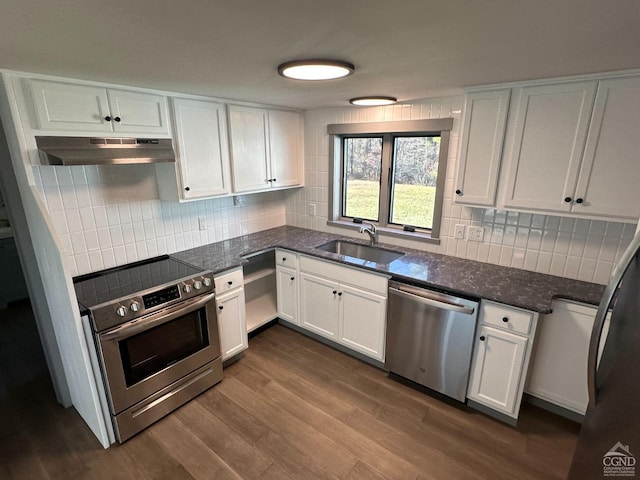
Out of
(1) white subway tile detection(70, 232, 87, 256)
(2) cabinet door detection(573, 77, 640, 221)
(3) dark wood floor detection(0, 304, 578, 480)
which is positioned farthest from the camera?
(1) white subway tile detection(70, 232, 87, 256)

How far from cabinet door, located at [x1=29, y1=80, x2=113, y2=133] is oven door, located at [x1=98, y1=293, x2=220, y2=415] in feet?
3.99

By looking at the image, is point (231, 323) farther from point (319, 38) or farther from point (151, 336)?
point (319, 38)

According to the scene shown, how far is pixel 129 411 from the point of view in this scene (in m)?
2.01

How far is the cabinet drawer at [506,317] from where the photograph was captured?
1.93 meters

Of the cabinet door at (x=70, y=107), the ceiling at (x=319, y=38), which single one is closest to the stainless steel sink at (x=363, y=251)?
the ceiling at (x=319, y=38)

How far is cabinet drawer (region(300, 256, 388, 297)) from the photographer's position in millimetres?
2489

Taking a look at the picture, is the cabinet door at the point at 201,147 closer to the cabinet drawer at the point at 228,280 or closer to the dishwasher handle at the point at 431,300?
the cabinet drawer at the point at 228,280

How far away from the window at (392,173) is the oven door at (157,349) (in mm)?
1737

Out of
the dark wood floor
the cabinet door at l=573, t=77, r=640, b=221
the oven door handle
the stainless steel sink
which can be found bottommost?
the dark wood floor

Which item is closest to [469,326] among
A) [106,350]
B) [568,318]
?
[568,318]

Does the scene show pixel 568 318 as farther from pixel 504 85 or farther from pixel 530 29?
pixel 530 29

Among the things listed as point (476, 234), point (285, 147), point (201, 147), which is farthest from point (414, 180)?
point (201, 147)

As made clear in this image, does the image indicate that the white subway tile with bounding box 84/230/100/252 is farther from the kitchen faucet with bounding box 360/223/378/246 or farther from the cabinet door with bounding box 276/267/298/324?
the kitchen faucet with bounding box 360/223/378/246

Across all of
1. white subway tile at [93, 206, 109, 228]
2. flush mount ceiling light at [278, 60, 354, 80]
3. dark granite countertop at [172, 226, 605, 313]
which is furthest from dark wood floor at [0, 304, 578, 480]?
flush mount ceiling light at [278, 60, 354, 80]
